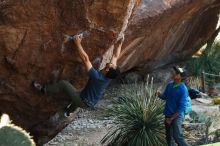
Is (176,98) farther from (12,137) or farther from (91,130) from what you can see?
(91,130)

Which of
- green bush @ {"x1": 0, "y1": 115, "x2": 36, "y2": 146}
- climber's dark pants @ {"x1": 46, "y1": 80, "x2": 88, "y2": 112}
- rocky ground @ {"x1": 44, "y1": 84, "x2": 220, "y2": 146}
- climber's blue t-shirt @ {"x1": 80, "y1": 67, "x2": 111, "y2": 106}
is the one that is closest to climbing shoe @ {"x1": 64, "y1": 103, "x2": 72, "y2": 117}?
climber's dark pants @ {"x1": 46, "y1": 80, "x2": 88, "y2": 112}

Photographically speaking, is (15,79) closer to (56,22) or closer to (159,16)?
(56,22)

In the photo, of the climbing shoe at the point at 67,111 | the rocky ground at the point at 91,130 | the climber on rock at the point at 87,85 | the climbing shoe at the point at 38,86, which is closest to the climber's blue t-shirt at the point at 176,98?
the climber on rock at the point at 87,85

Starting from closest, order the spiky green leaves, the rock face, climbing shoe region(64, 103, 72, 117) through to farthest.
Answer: the rock face, climbing shoe region(64, 103, 72, 117), the spiky green leaves

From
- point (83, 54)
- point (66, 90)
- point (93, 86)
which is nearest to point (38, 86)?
point (66, 90)

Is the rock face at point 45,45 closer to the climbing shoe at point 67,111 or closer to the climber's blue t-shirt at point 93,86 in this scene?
the climbing shoe at point 67,111

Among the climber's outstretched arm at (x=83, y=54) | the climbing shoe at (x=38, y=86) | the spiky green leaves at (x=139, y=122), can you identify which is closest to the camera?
the climber's outstretched arm at (x=83, y=54)

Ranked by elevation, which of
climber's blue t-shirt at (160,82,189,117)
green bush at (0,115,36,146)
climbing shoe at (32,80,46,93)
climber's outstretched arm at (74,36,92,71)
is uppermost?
climber's outstretched arm at (74,36,92,71)

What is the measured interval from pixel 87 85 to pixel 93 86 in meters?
0.12

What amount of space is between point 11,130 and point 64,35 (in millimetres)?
2885

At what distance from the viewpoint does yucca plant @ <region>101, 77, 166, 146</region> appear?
11.1 m

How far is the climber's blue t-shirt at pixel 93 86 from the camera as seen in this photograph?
27.3 ft

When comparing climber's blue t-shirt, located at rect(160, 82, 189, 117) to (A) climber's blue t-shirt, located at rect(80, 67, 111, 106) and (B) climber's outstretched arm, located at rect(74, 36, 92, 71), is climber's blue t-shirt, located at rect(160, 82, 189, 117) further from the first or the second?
(B) climber's outstretched arm, located at rect(74, 36, 92, 71)

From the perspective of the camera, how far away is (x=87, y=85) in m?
8.53
